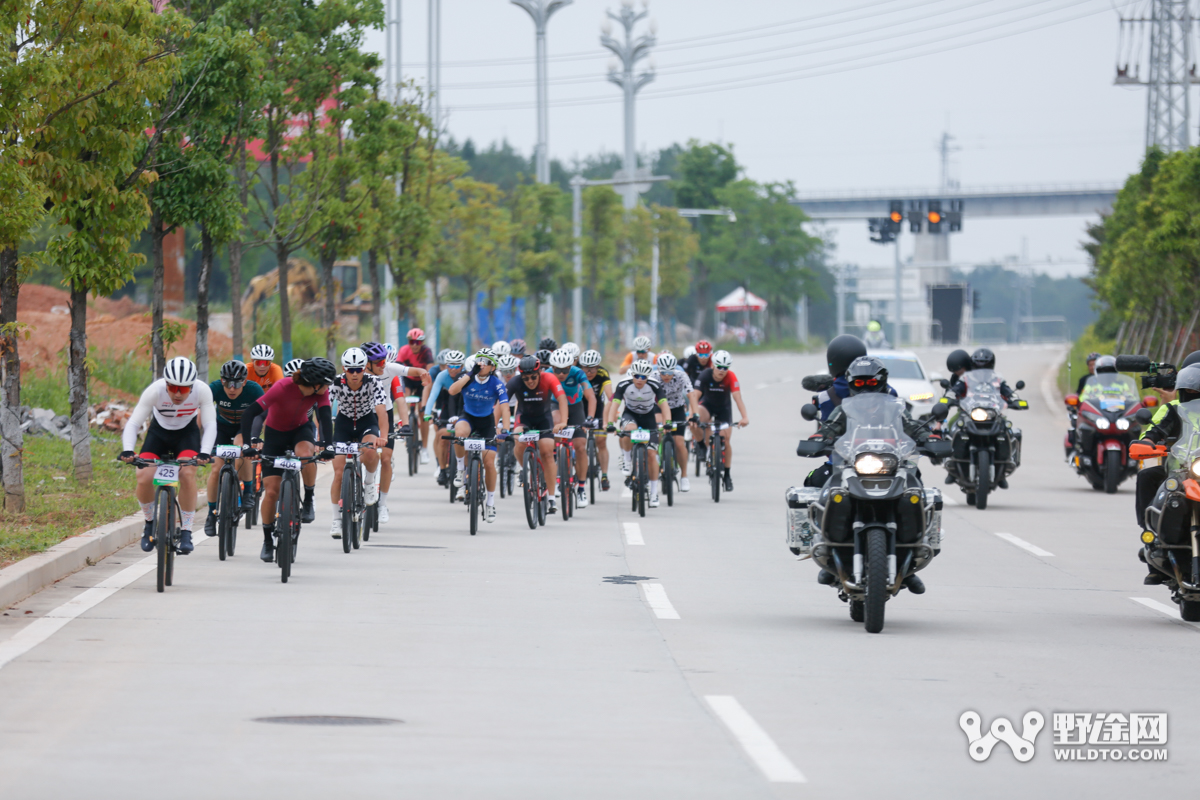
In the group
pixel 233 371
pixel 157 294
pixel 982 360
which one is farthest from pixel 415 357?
pixel 233 371

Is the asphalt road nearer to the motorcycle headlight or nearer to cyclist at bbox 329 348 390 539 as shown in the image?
cyclist at bbox 329 348 390 539

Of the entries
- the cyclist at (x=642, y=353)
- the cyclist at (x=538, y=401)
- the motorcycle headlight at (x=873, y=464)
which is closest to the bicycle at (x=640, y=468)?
the cyclist at (x=642, y=353)

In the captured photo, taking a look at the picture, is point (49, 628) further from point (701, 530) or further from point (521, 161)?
point (521, 161)

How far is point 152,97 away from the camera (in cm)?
1585

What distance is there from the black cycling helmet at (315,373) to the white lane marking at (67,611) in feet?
6.14

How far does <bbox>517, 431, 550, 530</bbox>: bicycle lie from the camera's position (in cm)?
1720

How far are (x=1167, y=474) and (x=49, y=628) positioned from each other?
7.32m

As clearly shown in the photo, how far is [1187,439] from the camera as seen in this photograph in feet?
35.9

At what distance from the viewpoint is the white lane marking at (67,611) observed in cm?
932

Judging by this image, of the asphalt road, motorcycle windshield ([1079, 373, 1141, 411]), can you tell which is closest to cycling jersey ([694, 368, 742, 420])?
motorcycle windshield ([1079, 373, 1141, 411])

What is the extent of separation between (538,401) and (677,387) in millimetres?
3794

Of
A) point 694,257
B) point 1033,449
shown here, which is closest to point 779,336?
point 694,257

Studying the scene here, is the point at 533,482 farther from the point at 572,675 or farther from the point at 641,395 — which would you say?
the point at 572,675

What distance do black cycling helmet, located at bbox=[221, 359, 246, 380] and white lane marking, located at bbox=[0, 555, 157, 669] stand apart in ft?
5.27
